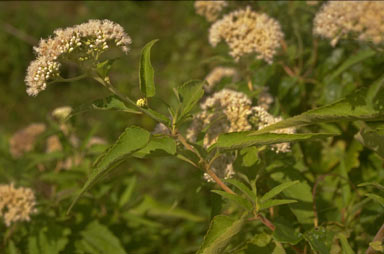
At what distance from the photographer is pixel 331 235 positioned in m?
1.82

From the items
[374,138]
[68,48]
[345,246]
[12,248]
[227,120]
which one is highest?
[68,48]

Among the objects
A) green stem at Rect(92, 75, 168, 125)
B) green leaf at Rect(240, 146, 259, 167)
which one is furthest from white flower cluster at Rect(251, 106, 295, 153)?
green stem at Rect(92, 75, 168, 125)

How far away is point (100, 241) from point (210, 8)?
1.74 metres

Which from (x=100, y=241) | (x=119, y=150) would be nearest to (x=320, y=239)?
(x=119, y=150)

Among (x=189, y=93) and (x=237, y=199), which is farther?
(x=189, y=93)

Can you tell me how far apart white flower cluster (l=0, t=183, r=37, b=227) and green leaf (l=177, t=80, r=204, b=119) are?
Answer: 48.5 inches

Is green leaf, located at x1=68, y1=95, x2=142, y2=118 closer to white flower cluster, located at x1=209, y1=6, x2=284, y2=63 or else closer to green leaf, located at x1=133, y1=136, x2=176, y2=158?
green leaf, located at x1=133, y1=136, x2=176, y2=158

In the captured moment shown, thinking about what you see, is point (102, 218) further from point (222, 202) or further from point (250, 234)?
point (222, 202)

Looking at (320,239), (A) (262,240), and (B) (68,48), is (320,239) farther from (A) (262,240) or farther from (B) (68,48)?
(B) (68,48)

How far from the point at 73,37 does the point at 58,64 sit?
0.13 meters

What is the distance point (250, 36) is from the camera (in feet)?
8.28

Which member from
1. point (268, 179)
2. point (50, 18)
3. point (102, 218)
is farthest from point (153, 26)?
point (268, 179)

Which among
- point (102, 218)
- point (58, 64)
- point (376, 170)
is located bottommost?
point (376, 170)

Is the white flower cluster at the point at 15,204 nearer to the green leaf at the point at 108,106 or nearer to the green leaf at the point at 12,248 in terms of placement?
the green leaf at the point at 12,248
